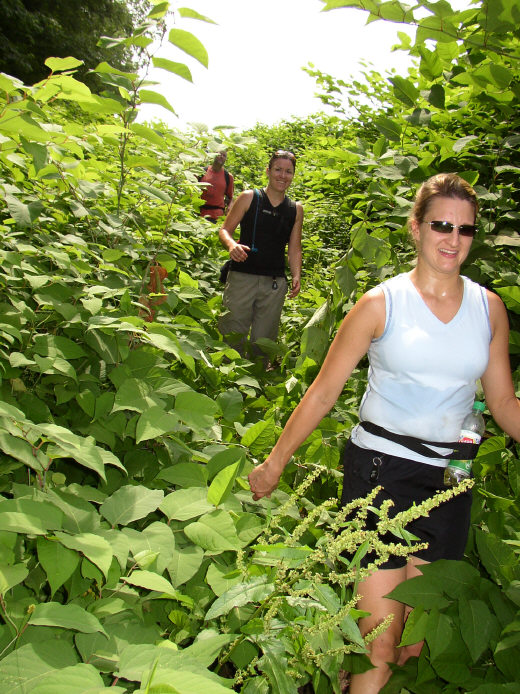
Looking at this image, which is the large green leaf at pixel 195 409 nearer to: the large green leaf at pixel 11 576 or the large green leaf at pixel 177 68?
the large green leaf at pixel 11 576

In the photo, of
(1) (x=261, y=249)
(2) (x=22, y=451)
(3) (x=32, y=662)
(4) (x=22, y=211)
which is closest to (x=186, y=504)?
(2) (x=22, y=451)

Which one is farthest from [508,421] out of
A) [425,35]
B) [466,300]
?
[425,35]

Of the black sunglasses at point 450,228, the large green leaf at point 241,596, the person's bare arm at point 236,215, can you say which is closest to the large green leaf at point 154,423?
the large green leaf at point 241,596

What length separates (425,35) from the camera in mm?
1365

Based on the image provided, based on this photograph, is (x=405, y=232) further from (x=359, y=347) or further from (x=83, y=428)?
(x=83, y=428)

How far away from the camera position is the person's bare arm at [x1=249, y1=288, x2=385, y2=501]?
5.99ft

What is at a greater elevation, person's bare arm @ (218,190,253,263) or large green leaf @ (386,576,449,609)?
person's bare arm @ (218,190,253,263)

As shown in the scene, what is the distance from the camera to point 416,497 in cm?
185

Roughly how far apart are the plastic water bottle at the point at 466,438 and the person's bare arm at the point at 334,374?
444 mm

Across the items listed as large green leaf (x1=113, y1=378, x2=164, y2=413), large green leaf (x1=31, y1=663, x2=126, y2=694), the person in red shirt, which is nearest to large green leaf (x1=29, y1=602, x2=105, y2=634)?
large green leaf (x1=31, y1=663, x2=126, y2=694)

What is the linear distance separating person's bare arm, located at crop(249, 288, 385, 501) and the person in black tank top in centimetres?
264

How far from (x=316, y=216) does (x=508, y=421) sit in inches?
197

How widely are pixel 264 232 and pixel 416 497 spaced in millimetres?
3217

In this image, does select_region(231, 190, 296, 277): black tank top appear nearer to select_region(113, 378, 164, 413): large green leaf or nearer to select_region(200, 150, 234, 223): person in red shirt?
select_region(200, 150, 234, 223): person in red shirt
